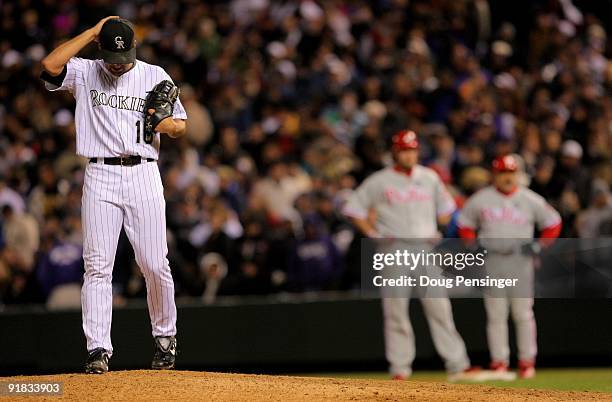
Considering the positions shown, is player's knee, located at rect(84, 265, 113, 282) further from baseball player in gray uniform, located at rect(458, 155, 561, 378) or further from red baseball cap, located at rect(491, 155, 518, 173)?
red baseball cap, located at rect(491, 155, 518, 173)

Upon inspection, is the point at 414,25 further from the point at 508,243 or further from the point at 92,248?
the point at 92,248

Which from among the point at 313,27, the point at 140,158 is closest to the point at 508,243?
the point at 140,158

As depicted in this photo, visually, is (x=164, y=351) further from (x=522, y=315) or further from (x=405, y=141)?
(x=522, y=315)

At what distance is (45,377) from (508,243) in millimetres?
5530

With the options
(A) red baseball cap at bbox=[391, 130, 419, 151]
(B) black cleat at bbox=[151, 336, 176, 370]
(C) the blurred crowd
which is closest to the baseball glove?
(B) black cleat at bbox=[151, 336, 176, 370]

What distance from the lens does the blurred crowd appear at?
13.9 m

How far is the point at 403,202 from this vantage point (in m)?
11.7

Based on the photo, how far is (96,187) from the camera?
7.95 m

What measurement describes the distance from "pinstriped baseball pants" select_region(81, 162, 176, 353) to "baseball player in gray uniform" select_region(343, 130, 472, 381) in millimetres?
3842

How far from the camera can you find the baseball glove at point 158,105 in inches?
313

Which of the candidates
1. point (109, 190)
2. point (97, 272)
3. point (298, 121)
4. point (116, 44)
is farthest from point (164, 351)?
point (298, 121)

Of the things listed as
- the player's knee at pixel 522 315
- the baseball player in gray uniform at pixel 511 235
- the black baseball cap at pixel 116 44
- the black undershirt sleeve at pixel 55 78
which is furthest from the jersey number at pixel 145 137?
the player's knee at pixel 522 315

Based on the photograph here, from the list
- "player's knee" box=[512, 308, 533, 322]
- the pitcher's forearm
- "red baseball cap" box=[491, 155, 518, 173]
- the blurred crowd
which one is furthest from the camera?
the blurred crowd

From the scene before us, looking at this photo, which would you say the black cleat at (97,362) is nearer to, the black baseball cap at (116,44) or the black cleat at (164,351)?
the black cleat at (164,351)
